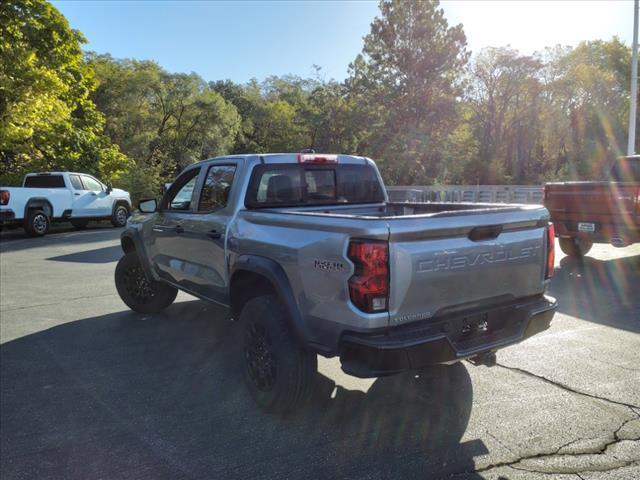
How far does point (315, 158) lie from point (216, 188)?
3.08 ft

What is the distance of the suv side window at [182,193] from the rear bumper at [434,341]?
2.74 m

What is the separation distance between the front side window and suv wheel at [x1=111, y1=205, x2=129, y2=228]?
3.76ft

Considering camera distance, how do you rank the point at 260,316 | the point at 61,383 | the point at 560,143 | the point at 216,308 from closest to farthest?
the point at 260,316 < the point at 61,383 < the point at 216,308 < the point at 560,143

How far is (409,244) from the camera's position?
2.89 m

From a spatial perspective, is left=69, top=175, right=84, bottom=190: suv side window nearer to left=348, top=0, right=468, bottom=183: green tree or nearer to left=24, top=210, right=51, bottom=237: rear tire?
left=24, top=210, right=51, bottom=237: rear tire

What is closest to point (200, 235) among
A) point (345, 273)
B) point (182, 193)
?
point (182, 193)

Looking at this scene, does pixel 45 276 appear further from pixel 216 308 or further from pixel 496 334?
pixel 496 334

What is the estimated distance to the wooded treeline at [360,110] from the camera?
19.4 meters

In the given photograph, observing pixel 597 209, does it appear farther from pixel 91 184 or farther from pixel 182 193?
pixel 91 184

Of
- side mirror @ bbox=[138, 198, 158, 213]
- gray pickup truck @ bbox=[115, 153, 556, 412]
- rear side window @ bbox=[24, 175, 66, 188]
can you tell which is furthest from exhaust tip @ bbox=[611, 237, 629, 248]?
rear side window @ bbox=[24, 175, 66, 188]

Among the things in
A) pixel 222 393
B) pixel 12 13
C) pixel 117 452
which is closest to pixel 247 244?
pixel 222 393

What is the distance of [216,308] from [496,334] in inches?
165

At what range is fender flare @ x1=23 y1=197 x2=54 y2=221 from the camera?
15.1 meters

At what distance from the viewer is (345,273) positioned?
2.90m
